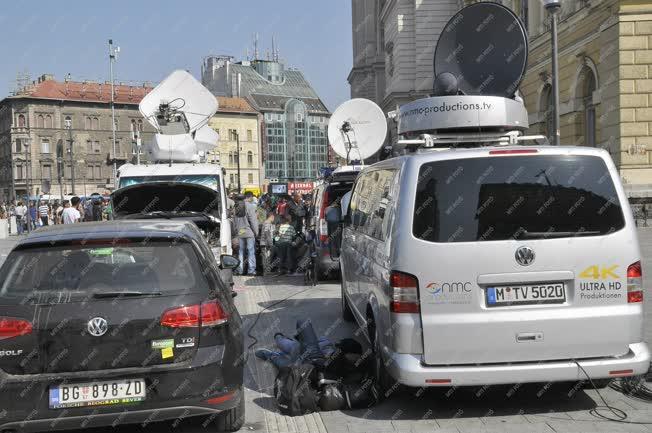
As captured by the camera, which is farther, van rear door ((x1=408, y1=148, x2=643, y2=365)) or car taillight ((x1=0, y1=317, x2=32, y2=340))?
van rear door ((x1=408, y1=148, x2=643, y2=365))

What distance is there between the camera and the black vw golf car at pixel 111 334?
4.32m

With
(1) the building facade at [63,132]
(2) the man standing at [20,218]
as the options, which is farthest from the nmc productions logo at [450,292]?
(1) the building facade at [63,132]

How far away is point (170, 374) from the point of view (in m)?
4.45

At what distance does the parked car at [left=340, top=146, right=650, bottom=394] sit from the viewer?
16.0ft


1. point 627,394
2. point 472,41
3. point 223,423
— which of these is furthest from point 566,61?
point 223,423

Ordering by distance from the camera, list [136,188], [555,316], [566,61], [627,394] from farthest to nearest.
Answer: [566,61] → [136,188] → [627,394] → [555,316]

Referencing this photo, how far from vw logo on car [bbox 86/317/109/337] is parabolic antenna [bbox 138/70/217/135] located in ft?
40.1

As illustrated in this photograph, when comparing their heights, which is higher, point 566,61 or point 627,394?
point 566,61

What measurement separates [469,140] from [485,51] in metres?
2.49

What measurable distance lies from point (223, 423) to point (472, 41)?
20.8ft

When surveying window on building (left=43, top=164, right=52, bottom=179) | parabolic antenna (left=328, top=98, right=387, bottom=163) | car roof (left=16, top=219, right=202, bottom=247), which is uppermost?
window on building (left=43, top=164, right=52, bottom=179)

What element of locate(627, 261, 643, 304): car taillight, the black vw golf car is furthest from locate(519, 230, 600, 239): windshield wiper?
the black vw golf car

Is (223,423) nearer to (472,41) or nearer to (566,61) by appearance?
(472,41)

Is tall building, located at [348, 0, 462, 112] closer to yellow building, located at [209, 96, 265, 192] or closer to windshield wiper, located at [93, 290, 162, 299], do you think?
windshield wiper, located at [93, 290, 162, 299]
